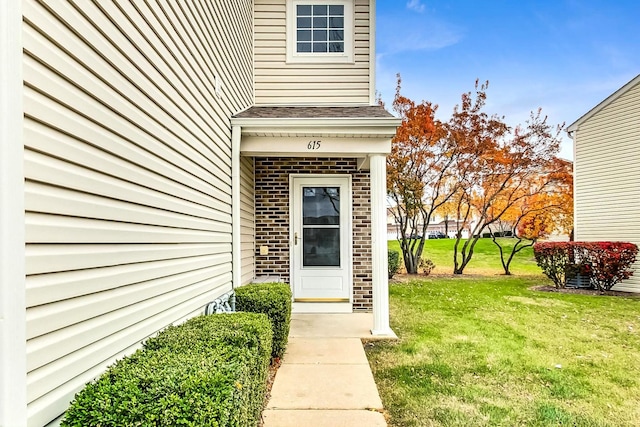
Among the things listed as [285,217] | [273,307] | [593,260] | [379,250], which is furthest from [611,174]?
[273,307]

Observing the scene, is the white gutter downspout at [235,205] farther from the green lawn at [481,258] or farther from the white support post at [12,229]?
the green lawn at [481,258]

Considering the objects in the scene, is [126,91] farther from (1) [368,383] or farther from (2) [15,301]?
(1) [368,383]

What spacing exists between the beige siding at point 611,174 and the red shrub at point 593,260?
16.8 inches

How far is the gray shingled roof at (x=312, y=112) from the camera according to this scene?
205 inches

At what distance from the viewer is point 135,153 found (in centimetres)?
233

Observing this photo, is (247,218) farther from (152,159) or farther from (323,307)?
(152,159)

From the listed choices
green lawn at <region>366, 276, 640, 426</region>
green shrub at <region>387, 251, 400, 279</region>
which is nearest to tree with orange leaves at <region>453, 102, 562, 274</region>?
A: green shrub at <region>387, 251, 400, 279</region>

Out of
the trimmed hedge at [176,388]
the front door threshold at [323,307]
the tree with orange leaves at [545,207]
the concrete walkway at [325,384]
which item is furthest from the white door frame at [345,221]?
the tree with orange leaves at [545,207]

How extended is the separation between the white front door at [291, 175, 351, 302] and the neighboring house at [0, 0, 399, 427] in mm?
59

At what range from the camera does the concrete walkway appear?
9.76ft

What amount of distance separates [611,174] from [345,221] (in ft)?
24.5

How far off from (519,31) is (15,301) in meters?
16.4

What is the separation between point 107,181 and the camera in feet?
6.65

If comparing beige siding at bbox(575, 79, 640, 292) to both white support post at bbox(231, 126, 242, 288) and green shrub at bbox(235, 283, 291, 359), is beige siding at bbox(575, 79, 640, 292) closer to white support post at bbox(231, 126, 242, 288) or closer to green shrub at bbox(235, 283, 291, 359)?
green shrub at bbox(235, 283, 291, 359)
